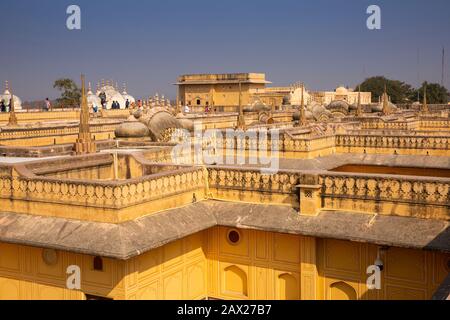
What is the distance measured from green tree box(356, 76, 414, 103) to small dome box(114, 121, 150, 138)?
249ft

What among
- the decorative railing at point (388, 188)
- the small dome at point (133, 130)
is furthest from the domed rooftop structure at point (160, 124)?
the decorative railing at point (388, 188)

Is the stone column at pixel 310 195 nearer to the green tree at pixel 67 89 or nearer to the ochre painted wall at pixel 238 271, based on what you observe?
the ochre painted wall at pixel 238 271

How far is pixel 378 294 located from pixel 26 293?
6.94 metres

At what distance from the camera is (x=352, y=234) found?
10.6 metres

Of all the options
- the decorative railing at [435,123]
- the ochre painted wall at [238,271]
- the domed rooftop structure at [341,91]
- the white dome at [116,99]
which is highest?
the domed rooftop structure at [341,91]

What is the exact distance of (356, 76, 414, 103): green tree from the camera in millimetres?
91887

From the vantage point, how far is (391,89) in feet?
307

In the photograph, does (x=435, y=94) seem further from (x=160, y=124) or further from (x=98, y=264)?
(x=98, y=264)

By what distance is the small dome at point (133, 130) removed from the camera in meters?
19.8

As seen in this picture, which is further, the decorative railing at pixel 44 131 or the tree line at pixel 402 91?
the tree line at pixel 402 91

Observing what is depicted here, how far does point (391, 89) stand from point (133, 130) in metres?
80.4

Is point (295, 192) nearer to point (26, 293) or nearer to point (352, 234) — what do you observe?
point (352, 234)

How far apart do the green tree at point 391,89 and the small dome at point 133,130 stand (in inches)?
2991
